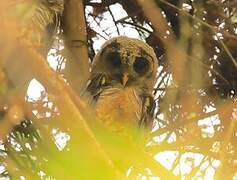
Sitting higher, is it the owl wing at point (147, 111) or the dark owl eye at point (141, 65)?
the dark owl eye at point (141, 65)

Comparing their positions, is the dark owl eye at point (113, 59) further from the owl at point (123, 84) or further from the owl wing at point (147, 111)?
the owl wing at point (147, 111)

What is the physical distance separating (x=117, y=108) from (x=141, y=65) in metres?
0.16

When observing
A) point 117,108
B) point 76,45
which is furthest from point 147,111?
point 76,45

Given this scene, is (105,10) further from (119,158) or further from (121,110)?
(119,158)

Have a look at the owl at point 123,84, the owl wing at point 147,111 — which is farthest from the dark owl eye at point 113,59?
the owl wing at point 147,111

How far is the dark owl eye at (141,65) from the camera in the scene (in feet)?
5.31

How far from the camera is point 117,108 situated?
155cm

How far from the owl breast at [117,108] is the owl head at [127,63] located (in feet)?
0.12

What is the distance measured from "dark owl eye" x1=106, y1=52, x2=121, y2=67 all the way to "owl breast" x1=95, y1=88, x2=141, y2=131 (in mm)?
80

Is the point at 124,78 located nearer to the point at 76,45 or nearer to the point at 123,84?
the point at 123,84

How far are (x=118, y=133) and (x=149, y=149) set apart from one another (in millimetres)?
127

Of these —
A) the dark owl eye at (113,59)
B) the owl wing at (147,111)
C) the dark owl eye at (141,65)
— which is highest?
the dark owl eye at (113,59)

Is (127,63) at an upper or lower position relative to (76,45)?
lower

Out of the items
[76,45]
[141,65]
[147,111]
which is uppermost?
[76,45]
